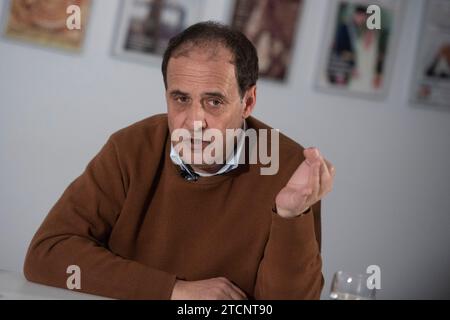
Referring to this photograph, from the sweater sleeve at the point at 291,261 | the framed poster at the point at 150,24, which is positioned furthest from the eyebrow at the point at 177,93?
the framed poster at the point at 150,24

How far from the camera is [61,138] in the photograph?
8.45ft

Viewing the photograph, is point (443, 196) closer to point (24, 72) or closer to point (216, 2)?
point (216, 2)

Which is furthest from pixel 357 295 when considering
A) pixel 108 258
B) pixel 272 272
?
pixel 108 258

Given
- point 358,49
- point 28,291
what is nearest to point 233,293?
point 28,291

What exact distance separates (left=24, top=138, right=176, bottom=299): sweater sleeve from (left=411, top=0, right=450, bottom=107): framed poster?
5.93 feet

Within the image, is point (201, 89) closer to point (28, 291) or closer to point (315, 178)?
point (315, 178)

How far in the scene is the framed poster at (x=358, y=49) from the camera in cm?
272

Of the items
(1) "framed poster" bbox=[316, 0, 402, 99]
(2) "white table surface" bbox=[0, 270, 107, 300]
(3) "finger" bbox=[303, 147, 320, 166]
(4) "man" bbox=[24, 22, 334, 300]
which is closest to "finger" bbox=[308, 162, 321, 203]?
(3) "finger" bbox=[303, 147, 320, 166]

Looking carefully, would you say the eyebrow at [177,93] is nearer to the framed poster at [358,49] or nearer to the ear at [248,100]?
the ear at [248,100]

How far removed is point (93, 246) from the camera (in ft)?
4.01

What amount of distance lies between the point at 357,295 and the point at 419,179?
6.29ft

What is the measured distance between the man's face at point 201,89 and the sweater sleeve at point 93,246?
18 centimetres

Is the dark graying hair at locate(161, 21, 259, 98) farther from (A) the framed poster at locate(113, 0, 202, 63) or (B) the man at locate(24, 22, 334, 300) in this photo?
(A) the framed poster at locate(113, 0, 202, 63)

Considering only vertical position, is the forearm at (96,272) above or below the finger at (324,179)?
below
